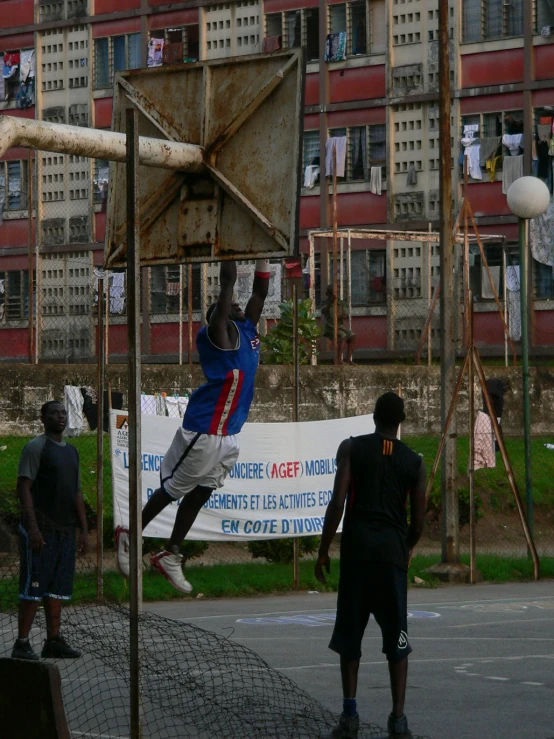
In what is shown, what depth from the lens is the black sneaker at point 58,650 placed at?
11383 millimetres

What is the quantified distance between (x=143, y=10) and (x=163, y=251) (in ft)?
113

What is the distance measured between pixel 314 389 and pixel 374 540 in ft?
63.8

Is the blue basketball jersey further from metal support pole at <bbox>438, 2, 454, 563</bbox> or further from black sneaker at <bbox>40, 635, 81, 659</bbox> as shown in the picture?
metal support pole at <bbox>438, 2, 454, 563</bbox>

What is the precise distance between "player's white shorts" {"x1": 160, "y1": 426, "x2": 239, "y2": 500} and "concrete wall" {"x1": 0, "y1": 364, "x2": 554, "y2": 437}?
17.4 m

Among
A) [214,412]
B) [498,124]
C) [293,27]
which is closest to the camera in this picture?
[214,412]

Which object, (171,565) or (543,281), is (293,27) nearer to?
(543,281)

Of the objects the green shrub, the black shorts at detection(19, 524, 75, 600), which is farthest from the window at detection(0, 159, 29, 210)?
the black shorts at detection(19, 524, 75, 600)

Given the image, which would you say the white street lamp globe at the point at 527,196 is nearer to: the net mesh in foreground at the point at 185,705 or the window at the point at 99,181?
the net mesh in foreground at the point at 185,705

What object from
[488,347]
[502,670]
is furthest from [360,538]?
[488,347]

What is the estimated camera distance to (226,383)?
915 cm

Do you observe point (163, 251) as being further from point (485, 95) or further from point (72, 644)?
point (485, 95)

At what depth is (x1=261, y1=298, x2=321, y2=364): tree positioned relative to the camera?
30875 millimetres

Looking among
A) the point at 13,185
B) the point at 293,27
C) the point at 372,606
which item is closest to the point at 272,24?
the point at 293,27

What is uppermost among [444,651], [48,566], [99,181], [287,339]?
[99,181]
